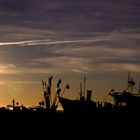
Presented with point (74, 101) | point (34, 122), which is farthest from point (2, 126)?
point (74, 101)

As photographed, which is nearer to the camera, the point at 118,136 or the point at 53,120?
the point at 118,136

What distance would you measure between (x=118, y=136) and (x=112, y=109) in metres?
3.69

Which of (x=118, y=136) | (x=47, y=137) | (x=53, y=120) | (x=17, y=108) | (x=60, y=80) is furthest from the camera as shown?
(x=60, y=80)

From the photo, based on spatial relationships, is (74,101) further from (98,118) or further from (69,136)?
(69,136)

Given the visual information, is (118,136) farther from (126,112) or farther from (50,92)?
(50,92)

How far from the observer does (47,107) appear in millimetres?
64750

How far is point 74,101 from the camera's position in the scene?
180ft

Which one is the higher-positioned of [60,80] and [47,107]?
[60,80]

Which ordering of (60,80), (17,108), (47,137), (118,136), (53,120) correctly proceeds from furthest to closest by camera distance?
1. (60,80)
2. (17,108)
3. (53,120)
4. (118,136)
5. (47,137)

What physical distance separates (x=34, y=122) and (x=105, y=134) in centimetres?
874

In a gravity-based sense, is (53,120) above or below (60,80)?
below

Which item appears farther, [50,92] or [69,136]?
[50,92]

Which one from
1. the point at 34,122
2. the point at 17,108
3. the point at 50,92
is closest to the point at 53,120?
the point at 34,122

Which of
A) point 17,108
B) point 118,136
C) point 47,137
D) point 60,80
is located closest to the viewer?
point 47,137
